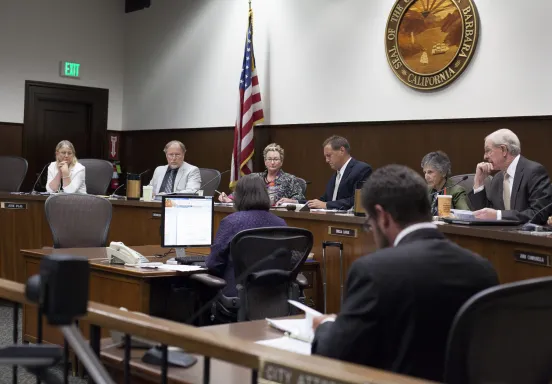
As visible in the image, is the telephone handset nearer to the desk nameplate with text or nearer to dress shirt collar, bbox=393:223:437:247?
the desk nameplate with text

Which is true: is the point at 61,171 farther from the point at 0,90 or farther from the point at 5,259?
the point at 0,90

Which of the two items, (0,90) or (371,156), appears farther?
(0,90)

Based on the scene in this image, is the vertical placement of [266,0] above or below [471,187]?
above

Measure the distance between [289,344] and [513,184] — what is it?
2.80 m

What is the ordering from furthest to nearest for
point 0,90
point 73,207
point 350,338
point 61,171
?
point 0,90 < point 61,171 < point 73,207 < point 350,338

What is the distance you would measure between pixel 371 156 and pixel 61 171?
296 centimetres

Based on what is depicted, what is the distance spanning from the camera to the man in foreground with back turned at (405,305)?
176 cm

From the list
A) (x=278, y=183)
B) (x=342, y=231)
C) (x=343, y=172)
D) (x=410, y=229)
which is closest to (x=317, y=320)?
(x=410, y=229)

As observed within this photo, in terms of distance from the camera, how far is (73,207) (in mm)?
5016

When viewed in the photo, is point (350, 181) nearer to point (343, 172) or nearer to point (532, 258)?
point (343, 172)

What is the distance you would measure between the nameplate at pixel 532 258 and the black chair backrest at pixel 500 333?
7.12 feet

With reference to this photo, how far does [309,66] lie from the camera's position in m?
7.99

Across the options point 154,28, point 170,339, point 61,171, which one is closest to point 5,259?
point 61,171

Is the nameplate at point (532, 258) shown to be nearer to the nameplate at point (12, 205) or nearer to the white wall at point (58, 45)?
the nameplate at point (12, 205)
